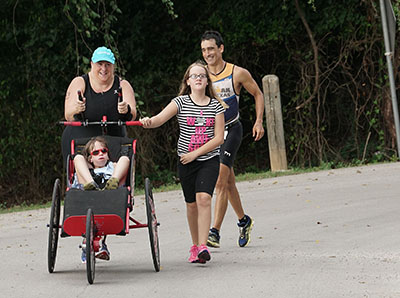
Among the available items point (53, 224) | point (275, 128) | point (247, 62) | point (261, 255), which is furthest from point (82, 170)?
point (247, 62)

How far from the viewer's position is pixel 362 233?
31.5 feet

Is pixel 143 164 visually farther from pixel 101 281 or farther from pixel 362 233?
pixel 101 281

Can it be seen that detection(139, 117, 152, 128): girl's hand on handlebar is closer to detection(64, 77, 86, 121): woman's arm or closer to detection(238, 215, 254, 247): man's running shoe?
detection(64, 77, 86, 121): woman's arm

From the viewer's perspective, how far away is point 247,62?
20109 millimetres

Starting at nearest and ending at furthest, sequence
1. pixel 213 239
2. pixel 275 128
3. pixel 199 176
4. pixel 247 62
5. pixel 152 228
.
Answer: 1. pixel 152 228
2. pixel 199 176
3. pixel 213 239
4. pixel 275 128
5. pixel 247 62

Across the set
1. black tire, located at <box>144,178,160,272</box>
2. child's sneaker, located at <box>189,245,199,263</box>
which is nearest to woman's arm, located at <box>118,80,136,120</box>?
black tire, located at <box>144,178,160,272</box>

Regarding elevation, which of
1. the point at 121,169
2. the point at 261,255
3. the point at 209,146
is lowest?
the point at 261,255

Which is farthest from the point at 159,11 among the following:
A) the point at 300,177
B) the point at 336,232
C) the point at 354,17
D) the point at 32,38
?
the point at 336,232

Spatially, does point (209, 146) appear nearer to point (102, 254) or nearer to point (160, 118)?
point (160, 118)

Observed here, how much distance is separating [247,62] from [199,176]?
1194cm

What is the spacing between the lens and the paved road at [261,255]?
711 centimetres

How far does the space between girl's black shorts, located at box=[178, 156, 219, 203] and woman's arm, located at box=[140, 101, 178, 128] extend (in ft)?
1.48

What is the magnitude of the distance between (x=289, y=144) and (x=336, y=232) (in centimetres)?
995

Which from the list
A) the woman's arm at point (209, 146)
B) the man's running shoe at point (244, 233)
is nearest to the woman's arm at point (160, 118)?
the woman's arm at point (209, 146)
